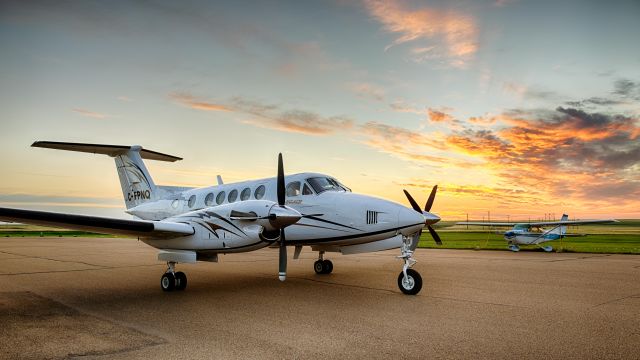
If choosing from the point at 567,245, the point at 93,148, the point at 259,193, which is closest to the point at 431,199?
the point at 259,193

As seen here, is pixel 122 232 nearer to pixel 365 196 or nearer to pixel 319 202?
pixel 319 202

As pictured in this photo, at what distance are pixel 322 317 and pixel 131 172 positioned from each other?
42.3 ft

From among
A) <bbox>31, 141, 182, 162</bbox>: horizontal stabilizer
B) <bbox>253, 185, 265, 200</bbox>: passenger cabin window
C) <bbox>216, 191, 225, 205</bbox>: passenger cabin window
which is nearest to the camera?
<bbox>253, 185, 265, 200</bbox>: passenger cabin window

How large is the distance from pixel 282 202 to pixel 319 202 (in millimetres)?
1499

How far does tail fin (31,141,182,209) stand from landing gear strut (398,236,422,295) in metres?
10.9

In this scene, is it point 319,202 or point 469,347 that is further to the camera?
point 319,202

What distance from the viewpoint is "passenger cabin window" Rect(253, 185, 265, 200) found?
12.6m

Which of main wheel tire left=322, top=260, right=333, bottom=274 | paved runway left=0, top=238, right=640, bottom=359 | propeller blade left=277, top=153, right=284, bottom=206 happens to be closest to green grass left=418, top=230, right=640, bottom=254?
paved runway left=0, top=238, right=640, bottom=359

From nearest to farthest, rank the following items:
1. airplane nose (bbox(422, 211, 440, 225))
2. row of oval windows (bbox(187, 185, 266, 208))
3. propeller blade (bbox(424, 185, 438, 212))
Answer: airplane nose (bbox(422, 211, 440, 225)) < propeller blade (bbox(424, 185, 438, 212)) < row of oval windows (bbox(187, 185, 266, 208))

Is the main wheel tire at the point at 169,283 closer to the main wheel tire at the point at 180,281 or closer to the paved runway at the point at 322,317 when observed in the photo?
the main wheel tire at the point at 180,281

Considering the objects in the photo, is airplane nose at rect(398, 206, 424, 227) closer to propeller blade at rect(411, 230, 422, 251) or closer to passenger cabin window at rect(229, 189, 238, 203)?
propeller blade at rect(411, 230, 422, 251)

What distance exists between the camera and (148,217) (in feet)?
52.2

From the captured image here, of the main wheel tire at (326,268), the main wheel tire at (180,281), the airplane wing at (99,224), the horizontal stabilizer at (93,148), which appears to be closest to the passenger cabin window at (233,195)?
the airplane wing at (99,224)

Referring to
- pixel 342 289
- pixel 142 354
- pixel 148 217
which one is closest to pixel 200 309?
pixel 142 354
